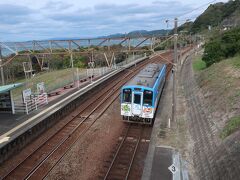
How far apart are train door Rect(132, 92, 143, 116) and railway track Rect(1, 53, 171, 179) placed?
3181 mm

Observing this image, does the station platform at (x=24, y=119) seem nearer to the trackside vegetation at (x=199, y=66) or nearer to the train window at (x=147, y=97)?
the train window at (x=147, y=97)

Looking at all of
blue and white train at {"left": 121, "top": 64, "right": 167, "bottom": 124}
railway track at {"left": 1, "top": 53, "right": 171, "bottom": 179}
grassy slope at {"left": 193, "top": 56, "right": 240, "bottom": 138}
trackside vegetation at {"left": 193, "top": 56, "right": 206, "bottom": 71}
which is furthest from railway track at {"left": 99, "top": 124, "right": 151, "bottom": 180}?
trackside vegetation at {"left": 193, "top": 56, "right": 206, "bottom": 71}

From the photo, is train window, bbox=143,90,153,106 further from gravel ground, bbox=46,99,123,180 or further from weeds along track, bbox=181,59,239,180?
weeds along track, bbox=181,59,239,180

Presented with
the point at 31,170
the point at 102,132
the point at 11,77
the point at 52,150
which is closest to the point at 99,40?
the point at 102,132

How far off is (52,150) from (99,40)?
10795 mm

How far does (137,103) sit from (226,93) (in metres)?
5.37

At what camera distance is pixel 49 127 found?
16484 mm

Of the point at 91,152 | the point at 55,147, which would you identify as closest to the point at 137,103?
the point at 91,152

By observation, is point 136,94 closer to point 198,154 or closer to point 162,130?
point 162,130

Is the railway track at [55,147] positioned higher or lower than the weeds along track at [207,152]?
lower

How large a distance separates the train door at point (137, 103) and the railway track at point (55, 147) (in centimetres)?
318

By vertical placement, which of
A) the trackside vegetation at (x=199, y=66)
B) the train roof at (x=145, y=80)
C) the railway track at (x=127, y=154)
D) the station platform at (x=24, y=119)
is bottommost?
the railway track at (x=127, y=154)

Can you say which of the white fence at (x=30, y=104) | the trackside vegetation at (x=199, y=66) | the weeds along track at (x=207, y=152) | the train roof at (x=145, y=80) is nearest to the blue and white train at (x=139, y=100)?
the train roof at (x=145, y=80)

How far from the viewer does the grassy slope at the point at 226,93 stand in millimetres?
11141
